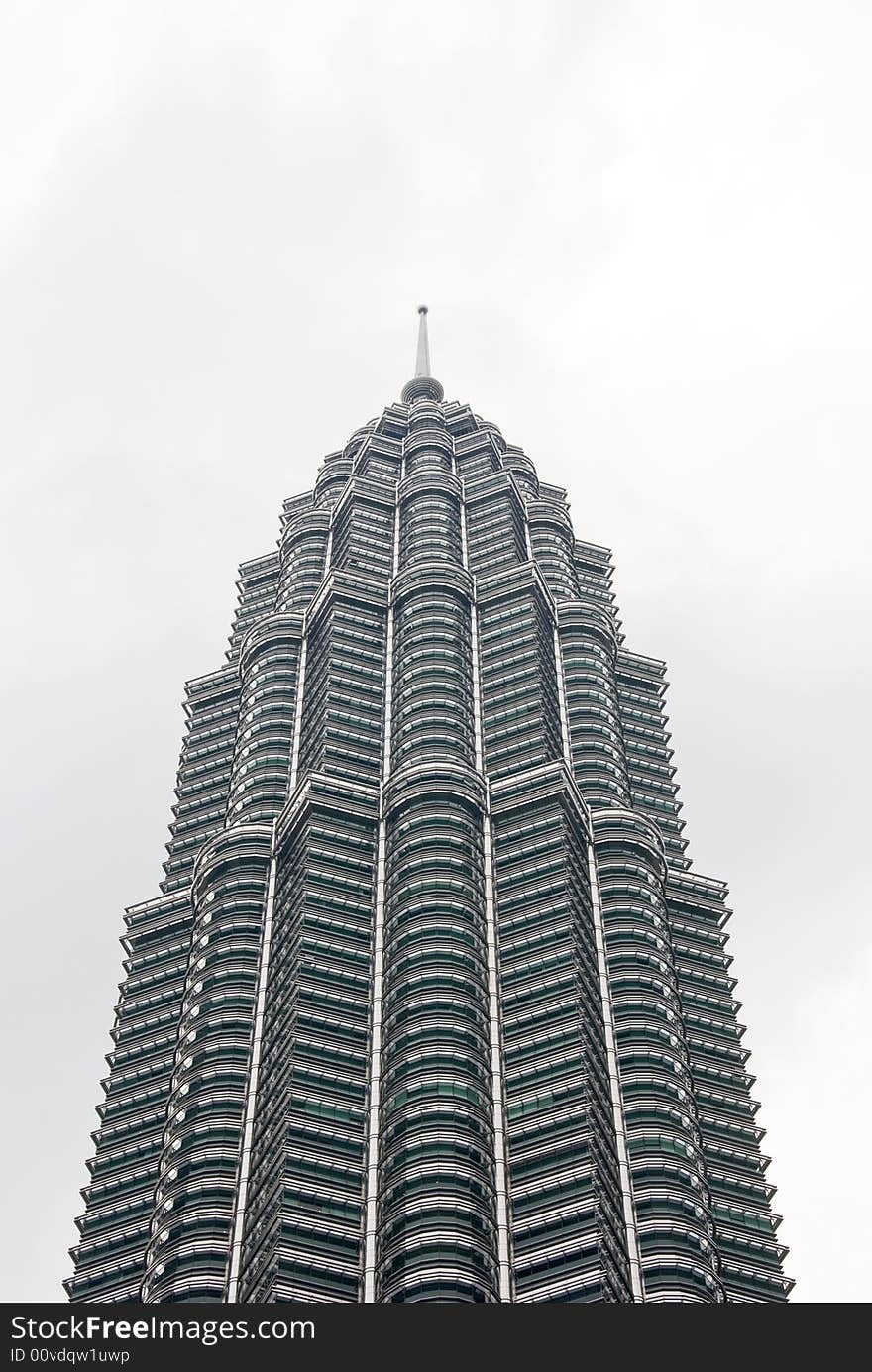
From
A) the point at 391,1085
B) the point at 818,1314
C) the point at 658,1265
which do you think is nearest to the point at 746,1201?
the point at 658,1265

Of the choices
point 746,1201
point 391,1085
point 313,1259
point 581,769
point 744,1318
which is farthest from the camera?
point 581,769

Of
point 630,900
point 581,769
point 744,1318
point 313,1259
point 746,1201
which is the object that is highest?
point 581,769

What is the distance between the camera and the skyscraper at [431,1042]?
439ft

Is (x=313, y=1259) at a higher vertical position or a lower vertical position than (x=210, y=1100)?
lower

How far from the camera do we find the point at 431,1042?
477 ft

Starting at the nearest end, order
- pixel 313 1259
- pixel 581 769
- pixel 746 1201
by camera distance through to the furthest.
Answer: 1. pixel 313 1259
2. pixel 746 1201
3. pixel 581 769

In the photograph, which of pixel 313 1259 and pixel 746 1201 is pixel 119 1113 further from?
pixel 746 1201

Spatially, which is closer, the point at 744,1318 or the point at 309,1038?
the point at 744,1318

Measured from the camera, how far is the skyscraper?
133875 mm

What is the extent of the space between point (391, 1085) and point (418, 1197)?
13.8 meters

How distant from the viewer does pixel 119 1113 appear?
167875 mm

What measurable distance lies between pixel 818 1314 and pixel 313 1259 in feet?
228

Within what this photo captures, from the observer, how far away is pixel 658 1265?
135875 millimetres

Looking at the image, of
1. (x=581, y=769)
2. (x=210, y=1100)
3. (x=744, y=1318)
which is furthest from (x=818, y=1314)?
(x=581, y=769)
